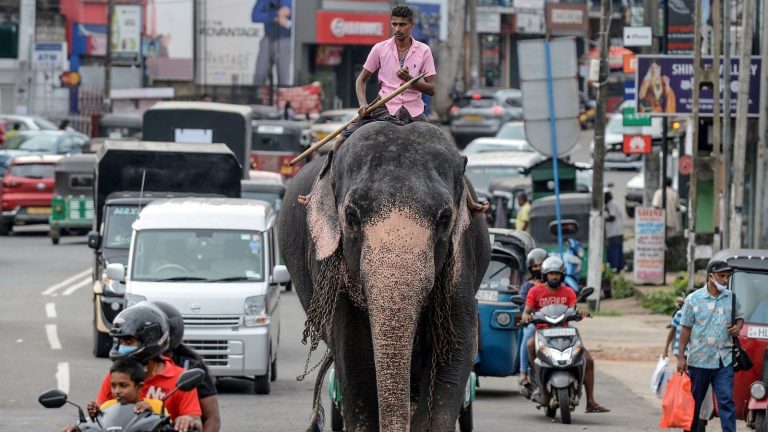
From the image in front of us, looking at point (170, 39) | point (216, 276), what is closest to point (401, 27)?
point (216, 276)

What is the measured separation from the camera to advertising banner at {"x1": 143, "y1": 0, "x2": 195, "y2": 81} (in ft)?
249

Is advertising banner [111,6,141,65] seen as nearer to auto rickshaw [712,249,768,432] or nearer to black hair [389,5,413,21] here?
auto rickshaw [712,249,768,432]

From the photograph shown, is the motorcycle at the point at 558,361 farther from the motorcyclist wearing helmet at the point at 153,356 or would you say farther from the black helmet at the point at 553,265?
the motorcyclist wearing helmet at the point at 153,356

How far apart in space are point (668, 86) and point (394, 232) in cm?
1985

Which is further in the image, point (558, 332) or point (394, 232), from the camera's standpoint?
point (558, 332)

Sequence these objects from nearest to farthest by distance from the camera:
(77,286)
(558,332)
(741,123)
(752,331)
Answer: (752,331)
(558,332)
(741,123)
(77,286)

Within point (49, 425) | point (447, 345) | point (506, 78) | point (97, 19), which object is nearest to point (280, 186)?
point (49, 425)

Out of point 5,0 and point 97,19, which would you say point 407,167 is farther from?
point 97,19

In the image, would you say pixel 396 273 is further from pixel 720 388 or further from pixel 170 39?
pixel 170 39

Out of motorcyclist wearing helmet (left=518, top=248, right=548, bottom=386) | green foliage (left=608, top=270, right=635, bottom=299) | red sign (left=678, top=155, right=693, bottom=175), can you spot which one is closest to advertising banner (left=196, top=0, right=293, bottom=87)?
red sign (left=678, top=155, right=693, bottom=175)

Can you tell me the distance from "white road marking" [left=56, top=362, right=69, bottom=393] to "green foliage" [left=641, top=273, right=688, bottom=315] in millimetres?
11137

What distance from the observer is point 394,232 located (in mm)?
9359

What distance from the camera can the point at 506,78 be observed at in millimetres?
91125

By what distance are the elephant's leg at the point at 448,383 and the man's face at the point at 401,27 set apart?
1.79 meters
